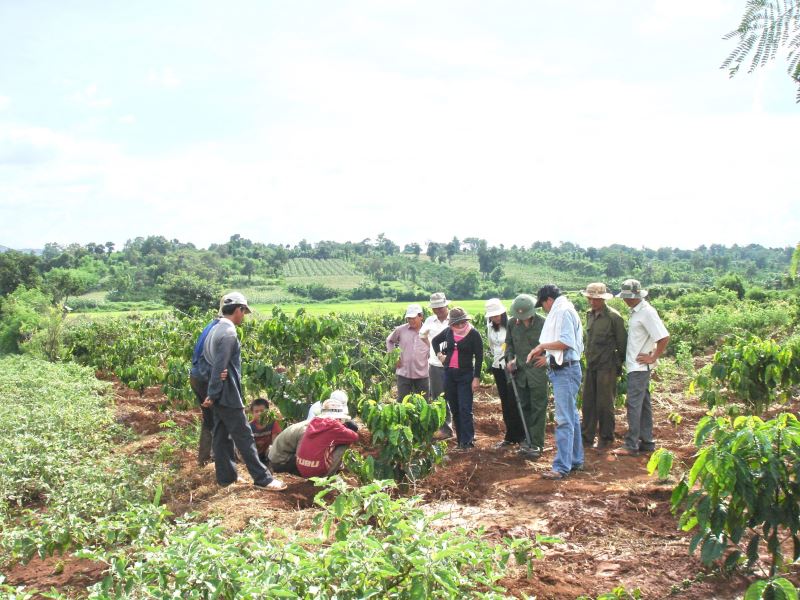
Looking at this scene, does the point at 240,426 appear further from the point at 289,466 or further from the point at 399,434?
the point at 399,434

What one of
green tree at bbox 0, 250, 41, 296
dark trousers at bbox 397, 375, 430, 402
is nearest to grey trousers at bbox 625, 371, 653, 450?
dark trousers at bbox 397, 375, 430, 402

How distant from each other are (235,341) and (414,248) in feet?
333

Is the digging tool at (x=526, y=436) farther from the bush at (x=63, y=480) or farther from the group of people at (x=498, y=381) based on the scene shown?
the bush at (x=63, y=480)

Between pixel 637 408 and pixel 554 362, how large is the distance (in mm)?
1215

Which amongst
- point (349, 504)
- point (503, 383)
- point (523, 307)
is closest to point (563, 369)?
point (523, 307)

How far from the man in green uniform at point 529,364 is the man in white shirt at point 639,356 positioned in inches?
30.7

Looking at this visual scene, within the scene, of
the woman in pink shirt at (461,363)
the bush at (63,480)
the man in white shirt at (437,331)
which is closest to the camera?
the bush at (63,480)

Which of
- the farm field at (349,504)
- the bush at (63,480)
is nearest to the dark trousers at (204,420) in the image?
the farm field at (349,504)

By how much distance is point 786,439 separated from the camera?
2598 mm

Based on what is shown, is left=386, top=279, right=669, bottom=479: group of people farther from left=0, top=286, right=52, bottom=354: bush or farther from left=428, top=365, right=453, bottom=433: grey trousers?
left=0, top=286, right=52, bottom=354: bush

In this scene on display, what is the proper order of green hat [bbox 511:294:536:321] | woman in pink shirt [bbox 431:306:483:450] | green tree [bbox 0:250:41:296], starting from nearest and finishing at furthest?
green hat [bbox 511:294:536:321], woman in pink shirt [bbox 431:306:483:450], green tree [bbox 0:250:41:296]

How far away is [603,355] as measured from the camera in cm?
625

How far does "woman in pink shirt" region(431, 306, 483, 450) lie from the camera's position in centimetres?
652

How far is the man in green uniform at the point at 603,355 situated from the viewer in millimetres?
6188
